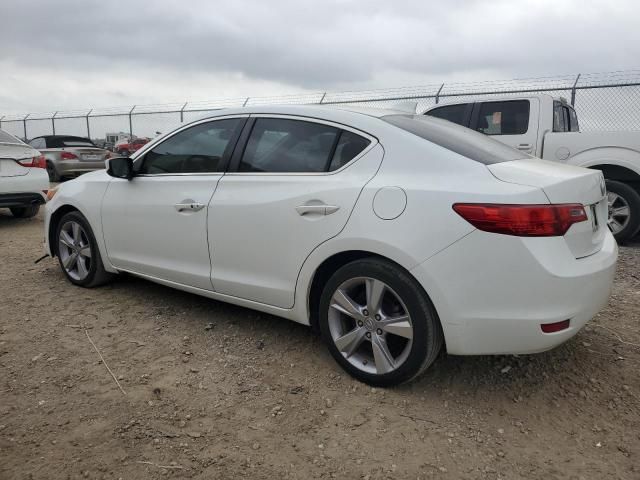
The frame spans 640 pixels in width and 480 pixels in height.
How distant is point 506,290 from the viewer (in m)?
2.30

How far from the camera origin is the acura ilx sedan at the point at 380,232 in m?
2.32

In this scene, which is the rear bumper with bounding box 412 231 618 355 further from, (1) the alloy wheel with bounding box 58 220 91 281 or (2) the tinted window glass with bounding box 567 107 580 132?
(2) the tinted window glass with bounding box 567 107 580 132

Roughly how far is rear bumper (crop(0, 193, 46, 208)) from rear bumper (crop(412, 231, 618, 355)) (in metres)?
6.89

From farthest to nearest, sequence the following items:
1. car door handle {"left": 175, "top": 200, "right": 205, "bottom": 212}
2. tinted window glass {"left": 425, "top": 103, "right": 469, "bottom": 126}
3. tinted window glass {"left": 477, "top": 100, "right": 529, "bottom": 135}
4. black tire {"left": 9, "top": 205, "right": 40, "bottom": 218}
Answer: black tire {"left": 9, "top": 205, "right": 40, "bottom": 218}
tinted window glass {"left": 425, "top": 103, "right": 469, "bottom": 126}
tinted window glass {"left": 477, "top": 100, "right": 529, "bottom": 135}
car door handle {"left": 175, "top": 200, "right": 205, "bottom": 212}

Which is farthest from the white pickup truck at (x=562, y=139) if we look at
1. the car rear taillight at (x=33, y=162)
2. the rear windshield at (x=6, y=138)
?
the rear windshield at (x=6, y=138)

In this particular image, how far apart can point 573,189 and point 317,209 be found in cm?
127

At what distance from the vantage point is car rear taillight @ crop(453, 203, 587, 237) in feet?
7.44

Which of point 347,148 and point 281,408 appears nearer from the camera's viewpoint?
point 281,408

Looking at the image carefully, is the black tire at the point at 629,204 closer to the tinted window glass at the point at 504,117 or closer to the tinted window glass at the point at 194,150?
the tinted window glass at the point at 504,117

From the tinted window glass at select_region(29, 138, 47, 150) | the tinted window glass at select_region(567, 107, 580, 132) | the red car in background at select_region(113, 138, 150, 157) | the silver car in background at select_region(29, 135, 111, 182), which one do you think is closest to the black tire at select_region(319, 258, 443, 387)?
the tinted window glass at select_region(567, 107, 580, 132)

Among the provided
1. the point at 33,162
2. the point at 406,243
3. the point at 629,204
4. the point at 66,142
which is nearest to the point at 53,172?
the point at 66,142

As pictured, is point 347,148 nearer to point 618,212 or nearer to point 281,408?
point 281,408

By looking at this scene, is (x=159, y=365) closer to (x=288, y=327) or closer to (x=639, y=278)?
(x=288, y=327)

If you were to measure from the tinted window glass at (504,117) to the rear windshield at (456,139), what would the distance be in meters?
3.96
